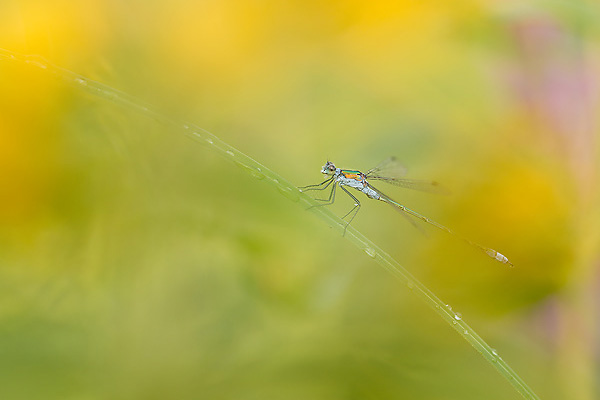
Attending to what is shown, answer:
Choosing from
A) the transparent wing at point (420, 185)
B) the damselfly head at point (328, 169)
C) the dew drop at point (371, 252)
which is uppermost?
the transparent wing at point (420, 185)

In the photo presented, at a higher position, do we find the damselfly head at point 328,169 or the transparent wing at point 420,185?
the transparent wing at point 420,185

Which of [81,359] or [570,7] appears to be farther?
[570,7]

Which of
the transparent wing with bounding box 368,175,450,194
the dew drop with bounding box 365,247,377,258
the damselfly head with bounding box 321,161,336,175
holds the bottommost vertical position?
the dew drop with bounding box 365,247,377,258

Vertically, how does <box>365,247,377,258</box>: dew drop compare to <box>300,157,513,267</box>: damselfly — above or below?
below

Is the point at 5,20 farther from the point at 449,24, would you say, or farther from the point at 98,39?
the point at 449,24

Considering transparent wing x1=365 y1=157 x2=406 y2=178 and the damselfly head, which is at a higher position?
transparent wing x1=365 y1=157 x2=406 y2=178

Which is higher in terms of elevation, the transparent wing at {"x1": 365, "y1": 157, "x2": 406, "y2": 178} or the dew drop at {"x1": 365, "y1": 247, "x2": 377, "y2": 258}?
the transparent wing at {"x1": 365, "y1": 157, "x2": 406, "y2": 178}

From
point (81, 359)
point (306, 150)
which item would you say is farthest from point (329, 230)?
point (81, 359)
